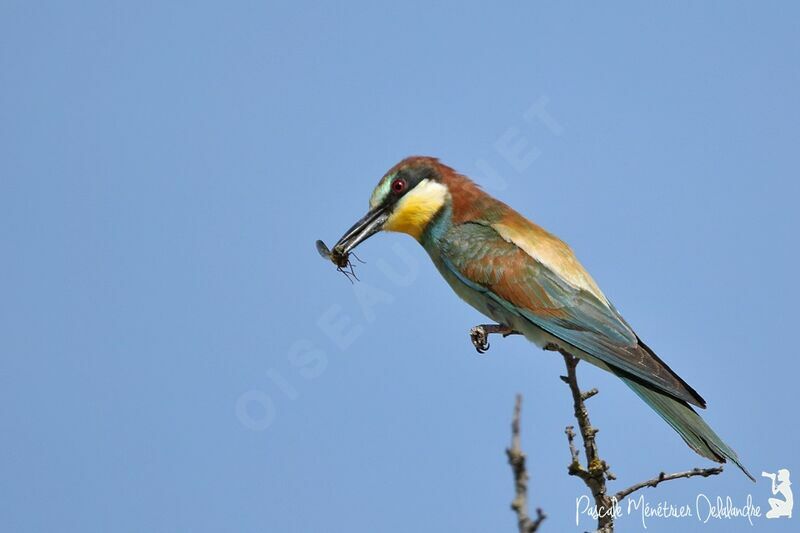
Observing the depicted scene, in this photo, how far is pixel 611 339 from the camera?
229 inches

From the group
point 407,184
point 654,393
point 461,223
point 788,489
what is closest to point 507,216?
point 461,223

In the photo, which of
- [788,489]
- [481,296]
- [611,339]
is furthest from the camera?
[481,296]

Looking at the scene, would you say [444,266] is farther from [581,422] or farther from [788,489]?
[788,489]

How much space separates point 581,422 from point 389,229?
2856 millimetres

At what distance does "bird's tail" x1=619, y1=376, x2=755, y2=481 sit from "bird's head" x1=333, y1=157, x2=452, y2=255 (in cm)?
184

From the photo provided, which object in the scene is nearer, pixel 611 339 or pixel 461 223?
pixel 611 339

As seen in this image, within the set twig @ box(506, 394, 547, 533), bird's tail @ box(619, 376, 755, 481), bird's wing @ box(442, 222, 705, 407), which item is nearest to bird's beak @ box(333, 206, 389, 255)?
bird's wing @ box(442, 222, 705, 407)

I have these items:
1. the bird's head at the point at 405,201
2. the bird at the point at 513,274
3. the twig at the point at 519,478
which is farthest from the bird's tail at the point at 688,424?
the twig at the point at 519,478

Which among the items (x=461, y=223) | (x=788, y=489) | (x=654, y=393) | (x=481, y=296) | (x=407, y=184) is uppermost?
Result: (x=407, y=184)

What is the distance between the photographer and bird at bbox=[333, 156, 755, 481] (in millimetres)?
5559

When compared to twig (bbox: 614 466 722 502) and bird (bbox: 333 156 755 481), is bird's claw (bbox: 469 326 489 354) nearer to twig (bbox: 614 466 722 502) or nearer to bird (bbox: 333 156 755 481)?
bird (bbox: 333 156 755 481)

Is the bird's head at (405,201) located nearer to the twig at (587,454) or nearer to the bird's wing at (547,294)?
the bird's wing at (547,294)

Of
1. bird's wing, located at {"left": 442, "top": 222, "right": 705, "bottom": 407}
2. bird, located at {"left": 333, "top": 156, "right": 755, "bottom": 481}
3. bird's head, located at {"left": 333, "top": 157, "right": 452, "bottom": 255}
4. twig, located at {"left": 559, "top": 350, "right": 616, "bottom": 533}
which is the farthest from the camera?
bird's head, located at {"left": 333, "top": 157, "right": 452, "bottom": 255}

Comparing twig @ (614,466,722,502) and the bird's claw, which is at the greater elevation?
the bird's claw
